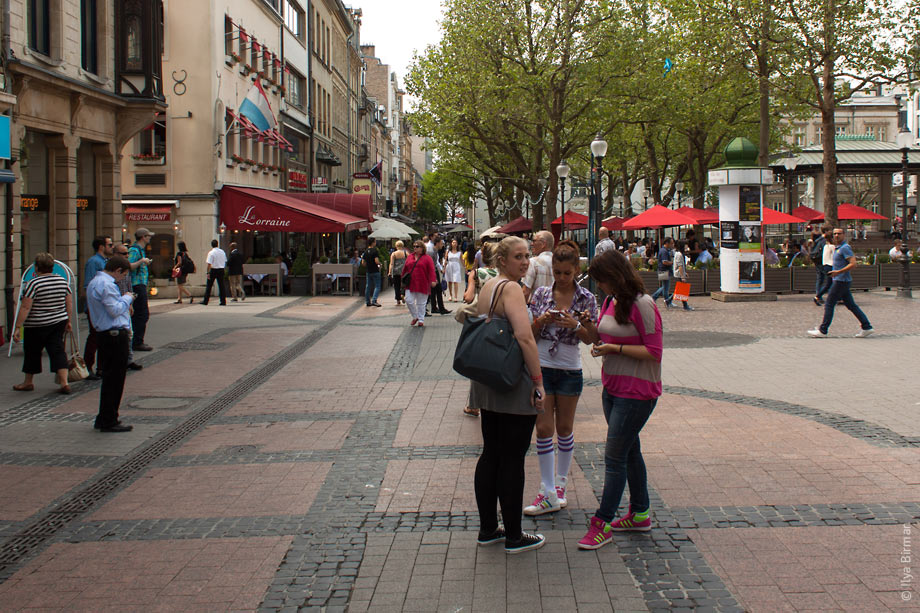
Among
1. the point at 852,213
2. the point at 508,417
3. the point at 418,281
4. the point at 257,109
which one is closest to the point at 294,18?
the point at 257,109

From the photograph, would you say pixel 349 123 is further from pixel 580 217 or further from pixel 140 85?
pixel 140 85

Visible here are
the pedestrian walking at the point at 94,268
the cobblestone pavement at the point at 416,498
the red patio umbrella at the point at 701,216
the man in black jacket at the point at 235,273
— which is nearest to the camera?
the cobblestone pavement at the point at 416,498

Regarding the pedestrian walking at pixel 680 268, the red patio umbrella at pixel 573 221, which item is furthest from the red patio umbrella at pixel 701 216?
the pedestrian walking at pixel 680 268

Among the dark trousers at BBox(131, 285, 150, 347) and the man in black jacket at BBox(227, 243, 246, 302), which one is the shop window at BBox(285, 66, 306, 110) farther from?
the dark trousers at BBox(131, 285, 150, 347)

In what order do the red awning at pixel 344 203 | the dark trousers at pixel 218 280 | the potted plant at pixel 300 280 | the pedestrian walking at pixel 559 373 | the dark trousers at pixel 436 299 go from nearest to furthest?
the pedestrian walking at pixel 559 373 → the dark trousers at pixel 436 299 → the dark trousers at pixel 218 280 → the potted plant at pixel 300 280 → the red awning at pixel 344 203

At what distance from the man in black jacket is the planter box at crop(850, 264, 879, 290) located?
54.4 feet

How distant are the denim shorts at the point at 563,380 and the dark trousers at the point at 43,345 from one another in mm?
6975

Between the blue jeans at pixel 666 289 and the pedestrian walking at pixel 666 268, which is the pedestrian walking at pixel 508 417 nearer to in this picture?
the pedestrian walking at pixel 666 268

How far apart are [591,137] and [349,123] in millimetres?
25686

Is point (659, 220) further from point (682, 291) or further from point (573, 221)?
point (573, 221)

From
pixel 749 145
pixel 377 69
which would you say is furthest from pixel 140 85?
pixel 377 69

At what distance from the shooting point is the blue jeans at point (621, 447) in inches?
199

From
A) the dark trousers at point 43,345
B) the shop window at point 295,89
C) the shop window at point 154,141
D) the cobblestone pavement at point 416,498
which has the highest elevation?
the shop window at point 295,89

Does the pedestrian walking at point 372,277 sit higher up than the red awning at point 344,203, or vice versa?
the red awning at point 344,203
